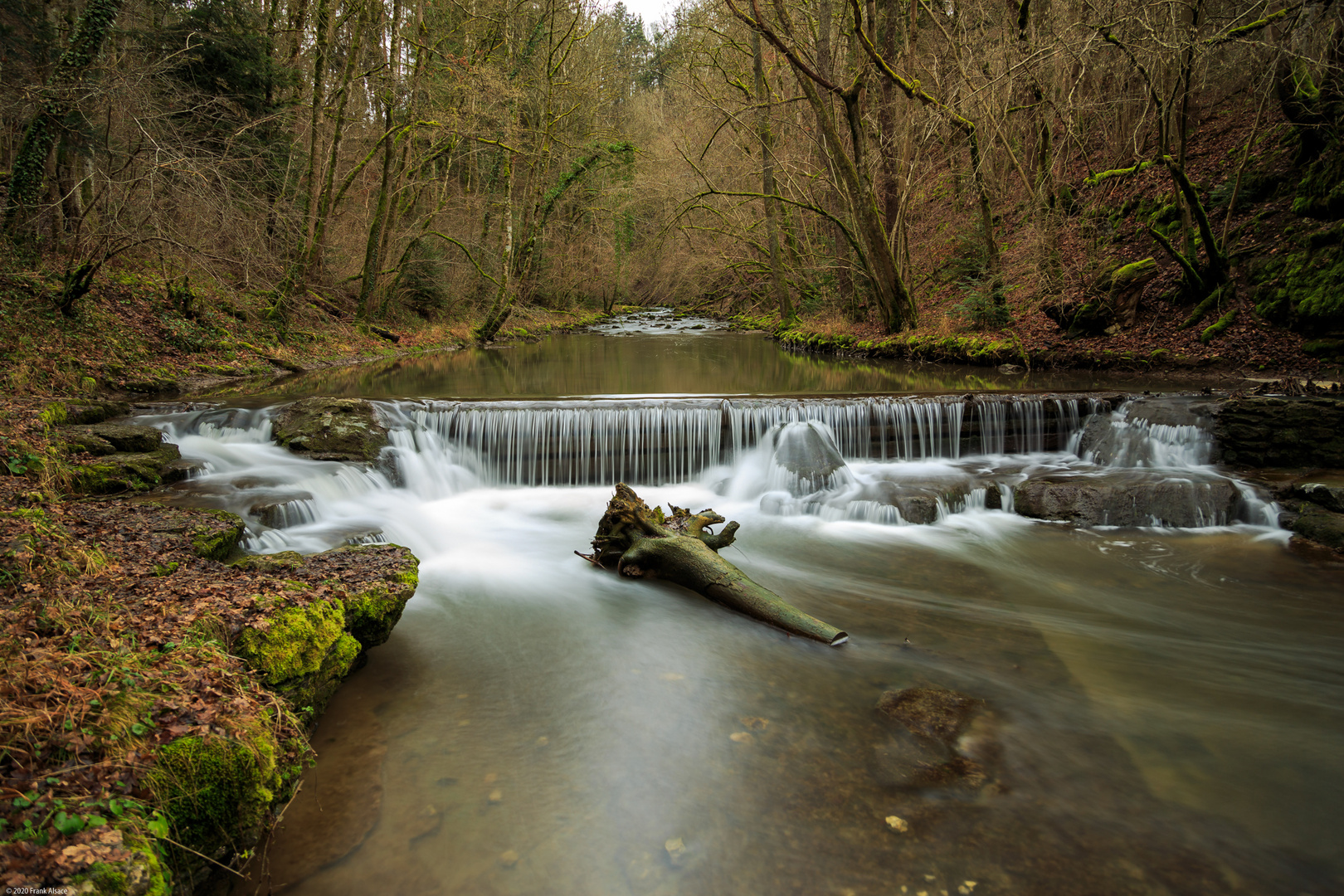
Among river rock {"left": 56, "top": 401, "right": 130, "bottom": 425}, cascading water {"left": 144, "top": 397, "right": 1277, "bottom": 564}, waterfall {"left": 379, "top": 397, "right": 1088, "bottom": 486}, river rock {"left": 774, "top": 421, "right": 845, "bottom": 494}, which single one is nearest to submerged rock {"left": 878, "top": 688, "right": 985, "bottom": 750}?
cascading water {"left": 144, "top": 397, "right": 1277, "bottom": 564}

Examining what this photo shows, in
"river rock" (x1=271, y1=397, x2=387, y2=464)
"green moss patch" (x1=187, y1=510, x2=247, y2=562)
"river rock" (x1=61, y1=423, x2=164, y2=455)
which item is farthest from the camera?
"river rock" (x1=271, y1=397, x2=387, y2=464)

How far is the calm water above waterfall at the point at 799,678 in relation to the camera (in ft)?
10.4

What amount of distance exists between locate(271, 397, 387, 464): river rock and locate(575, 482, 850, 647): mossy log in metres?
3.61

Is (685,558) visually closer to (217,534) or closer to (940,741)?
(940,741)

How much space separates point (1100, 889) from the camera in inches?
116

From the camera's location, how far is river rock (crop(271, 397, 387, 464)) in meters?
8.68

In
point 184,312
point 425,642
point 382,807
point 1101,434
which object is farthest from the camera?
point 184,312

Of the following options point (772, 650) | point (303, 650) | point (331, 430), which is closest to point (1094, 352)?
point (772, 650)

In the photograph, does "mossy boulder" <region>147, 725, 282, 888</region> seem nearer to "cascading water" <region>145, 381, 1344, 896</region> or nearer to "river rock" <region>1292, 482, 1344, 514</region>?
"cascading water" <region>145, 381, 1344, 896</region>

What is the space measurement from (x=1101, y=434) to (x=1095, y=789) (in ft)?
25.0

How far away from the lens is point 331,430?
350 inches

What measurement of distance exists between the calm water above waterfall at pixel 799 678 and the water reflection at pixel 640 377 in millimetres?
2433

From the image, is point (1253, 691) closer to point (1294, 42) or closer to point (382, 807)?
point (382, 807)

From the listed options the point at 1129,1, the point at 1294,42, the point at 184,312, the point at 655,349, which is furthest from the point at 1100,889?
the point at 655,349
